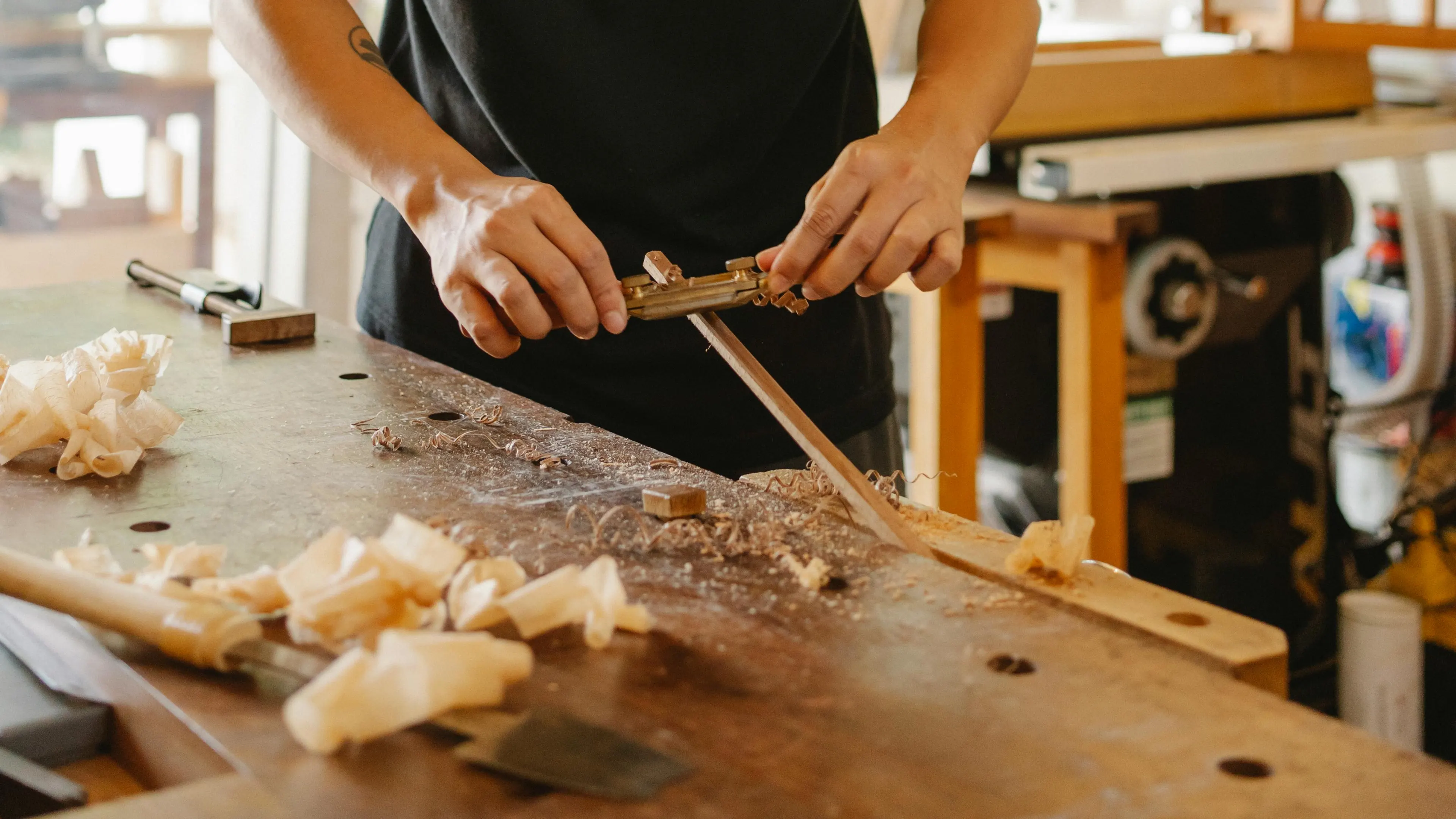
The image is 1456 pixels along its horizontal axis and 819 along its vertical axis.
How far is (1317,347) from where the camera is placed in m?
2.45

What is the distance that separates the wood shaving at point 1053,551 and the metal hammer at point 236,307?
0.85 meters

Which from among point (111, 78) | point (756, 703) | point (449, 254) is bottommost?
point (756, 703)

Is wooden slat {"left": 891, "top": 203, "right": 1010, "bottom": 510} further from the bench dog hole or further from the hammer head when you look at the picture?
the bench dog hole

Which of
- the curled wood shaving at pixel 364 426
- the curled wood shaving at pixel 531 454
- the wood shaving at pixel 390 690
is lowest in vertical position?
the wood shaving at pixel 390 690

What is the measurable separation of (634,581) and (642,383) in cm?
50

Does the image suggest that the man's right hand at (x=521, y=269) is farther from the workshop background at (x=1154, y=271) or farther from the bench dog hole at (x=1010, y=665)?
the workshop background at (x=1154, y=271)

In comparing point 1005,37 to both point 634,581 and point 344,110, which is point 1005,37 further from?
point 634,581

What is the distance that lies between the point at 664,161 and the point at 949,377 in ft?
3.10

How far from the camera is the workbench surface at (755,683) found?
57 cm

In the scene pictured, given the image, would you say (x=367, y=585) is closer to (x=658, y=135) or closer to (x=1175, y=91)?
(x=658, y=135)

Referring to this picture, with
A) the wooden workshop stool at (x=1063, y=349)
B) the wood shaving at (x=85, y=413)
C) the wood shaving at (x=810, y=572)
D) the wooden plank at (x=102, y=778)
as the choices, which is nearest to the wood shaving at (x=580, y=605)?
the wood shaving at (x=810, y=572)

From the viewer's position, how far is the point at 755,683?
67cm

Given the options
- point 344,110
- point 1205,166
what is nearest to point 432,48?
point 344,110

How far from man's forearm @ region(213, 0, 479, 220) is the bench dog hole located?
64 cm
